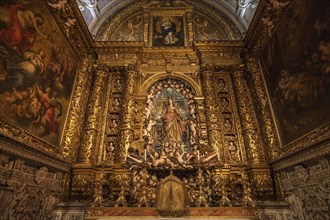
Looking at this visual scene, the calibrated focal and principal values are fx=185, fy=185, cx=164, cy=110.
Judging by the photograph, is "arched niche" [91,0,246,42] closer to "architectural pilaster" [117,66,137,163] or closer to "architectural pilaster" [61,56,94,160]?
"architectural pilaster" [117,66,137,163]

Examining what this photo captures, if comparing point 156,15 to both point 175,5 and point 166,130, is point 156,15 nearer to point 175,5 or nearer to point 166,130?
point 175,5

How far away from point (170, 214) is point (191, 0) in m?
10.3

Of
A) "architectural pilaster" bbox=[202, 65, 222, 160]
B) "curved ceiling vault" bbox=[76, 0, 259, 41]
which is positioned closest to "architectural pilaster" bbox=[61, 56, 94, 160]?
"curved ceiling vault" bbox=[76, 0, 259, 41]

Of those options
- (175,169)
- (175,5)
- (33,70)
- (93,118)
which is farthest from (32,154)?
(175,5)

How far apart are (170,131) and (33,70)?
4.59 metres

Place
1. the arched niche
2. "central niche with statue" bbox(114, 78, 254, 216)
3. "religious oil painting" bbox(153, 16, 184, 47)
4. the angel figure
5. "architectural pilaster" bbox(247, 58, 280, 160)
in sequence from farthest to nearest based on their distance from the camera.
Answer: the arched niche
"religious oil painting" bbox(153, 16, 184, 47)
"architectural pilaster" bbox(247, 58, 280, 160)
the angel figure
"central niche with statue" bbox(114, 78, 254, 216)

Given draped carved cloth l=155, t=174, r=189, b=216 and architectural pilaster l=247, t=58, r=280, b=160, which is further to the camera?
architectural pilaster l=247, t=58, r=280, b=160

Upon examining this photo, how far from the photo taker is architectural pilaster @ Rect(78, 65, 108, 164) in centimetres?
645

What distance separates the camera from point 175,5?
32.8ft

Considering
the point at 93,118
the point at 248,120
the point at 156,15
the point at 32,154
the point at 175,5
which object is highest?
the point at 175,5

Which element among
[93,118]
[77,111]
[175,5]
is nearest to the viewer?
[77,111]

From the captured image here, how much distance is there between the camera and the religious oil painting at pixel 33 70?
404 centimetres

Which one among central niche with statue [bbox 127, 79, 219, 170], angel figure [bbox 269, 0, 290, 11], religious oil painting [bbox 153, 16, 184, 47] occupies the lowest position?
central niche with statue [bbox 127, 79, 219, 170]

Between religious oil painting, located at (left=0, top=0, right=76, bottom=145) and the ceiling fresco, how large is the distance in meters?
3.12
